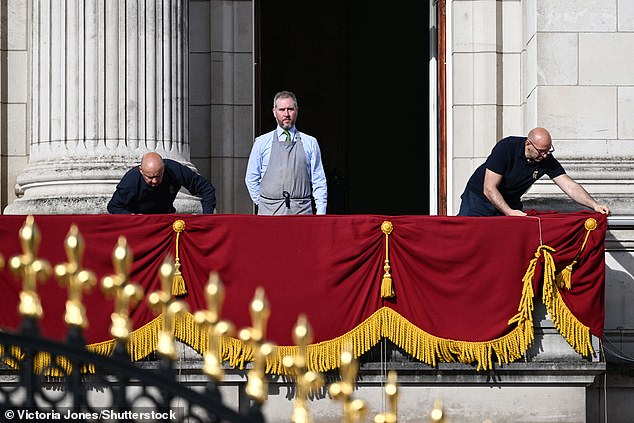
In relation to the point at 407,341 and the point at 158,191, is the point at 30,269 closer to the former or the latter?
the point at 407,341

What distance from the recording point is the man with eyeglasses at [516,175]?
10414 mm

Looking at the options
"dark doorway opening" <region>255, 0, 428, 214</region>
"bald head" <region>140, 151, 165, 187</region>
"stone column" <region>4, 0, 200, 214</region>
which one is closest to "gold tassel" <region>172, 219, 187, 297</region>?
"bald head" <region>140, 151, 165, 187</region>

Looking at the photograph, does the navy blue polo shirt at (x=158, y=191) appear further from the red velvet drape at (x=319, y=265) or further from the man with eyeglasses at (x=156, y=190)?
the red velvet drape at (x=319, y=265)

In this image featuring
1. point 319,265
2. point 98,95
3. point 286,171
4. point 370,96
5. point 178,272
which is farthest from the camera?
point 370,96

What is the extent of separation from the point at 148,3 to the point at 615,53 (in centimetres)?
419

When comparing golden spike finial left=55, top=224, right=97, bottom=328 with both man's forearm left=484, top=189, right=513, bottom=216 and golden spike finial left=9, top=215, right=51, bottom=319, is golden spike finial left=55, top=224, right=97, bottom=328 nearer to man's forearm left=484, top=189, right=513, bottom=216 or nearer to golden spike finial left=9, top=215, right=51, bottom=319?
golden spike finial left=9, top=215, right=51, bottom=319

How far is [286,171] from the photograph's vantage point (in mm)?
10773

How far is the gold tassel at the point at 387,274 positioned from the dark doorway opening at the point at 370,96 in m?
11.2

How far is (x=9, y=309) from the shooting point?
9.85 m

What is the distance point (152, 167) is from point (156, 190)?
0.39 m

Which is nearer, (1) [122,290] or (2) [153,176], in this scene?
(1) [122,290]

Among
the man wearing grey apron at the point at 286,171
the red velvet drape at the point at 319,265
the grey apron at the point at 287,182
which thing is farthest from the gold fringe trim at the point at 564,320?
the grey apron at the point at 287,182

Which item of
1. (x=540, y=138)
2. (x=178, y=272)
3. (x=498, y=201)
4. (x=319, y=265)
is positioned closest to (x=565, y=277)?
(x=498, y=201)

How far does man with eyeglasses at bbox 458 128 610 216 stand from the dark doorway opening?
10.3 metres
